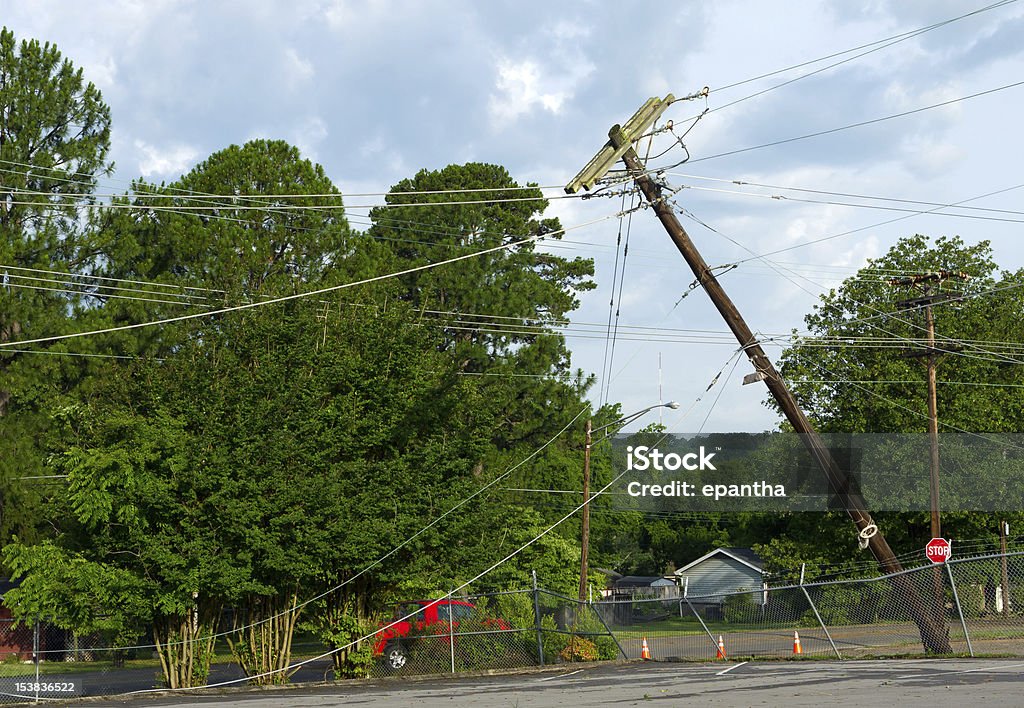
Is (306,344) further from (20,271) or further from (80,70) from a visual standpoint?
(80,70)

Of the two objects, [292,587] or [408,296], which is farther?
[408,296]

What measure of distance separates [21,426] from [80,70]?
1300cm

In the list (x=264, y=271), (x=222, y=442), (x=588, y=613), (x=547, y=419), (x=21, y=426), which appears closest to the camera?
(x=222, y=442)

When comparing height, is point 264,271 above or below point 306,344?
above

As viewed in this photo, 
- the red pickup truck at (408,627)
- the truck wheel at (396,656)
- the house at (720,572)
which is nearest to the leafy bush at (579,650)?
the red pickup truck at (408,627)

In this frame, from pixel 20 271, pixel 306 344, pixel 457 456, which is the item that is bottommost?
pixel 457 456

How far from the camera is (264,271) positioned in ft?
135

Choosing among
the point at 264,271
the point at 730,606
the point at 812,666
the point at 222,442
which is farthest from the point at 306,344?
the point at 730,606

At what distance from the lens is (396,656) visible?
2345cm

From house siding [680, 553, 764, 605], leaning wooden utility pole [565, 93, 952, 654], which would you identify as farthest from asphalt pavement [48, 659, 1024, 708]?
house siding [680, 553, 764, 605]

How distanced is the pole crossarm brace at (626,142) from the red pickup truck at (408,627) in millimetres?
9407

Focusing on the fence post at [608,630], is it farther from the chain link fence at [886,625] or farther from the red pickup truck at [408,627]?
the red pickup truck at [408,627]

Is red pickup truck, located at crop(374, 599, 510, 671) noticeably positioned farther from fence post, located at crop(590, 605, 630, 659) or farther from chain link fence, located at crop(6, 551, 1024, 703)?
fence post, located at crop(590, 605, 630, 659)

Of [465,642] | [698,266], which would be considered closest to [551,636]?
[465,642]
